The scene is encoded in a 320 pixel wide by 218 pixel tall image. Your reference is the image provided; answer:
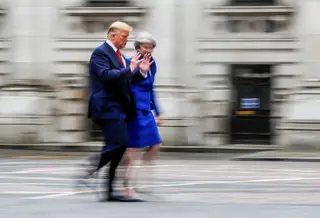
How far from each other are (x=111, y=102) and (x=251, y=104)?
1281cm

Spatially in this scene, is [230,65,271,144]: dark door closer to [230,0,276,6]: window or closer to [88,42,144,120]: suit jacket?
[230,0,276,6]: window

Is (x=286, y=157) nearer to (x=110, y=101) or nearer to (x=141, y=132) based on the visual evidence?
(x=141, y=132)

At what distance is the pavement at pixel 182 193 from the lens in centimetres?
729

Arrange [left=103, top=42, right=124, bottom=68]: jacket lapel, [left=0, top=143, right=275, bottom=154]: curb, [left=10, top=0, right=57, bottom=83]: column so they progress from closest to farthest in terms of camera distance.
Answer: [left=103, top=42, right=124, bottom=68]: jacket lapel, [left=0, top=143, right=275, bottom=154]: curb, [left=10, top=0, right=57, bottom=83]: column

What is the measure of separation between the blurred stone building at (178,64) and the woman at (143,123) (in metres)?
11.1

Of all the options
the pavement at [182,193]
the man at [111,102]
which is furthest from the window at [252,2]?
the man at [111,102]

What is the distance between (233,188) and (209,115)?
10.9 metres

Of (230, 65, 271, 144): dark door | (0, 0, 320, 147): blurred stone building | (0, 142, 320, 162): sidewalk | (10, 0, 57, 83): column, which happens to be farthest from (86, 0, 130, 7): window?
(0, 142, 320, 162): sidewalk

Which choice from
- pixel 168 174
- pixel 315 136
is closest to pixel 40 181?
pixel 168 174

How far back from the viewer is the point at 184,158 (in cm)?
1761

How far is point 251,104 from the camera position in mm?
20703

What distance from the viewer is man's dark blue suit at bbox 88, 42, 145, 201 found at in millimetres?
8094

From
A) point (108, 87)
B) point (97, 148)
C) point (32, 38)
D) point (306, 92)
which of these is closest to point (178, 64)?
point (97, 148)

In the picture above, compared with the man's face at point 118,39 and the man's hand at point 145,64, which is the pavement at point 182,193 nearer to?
the man's hand at point 145,64
